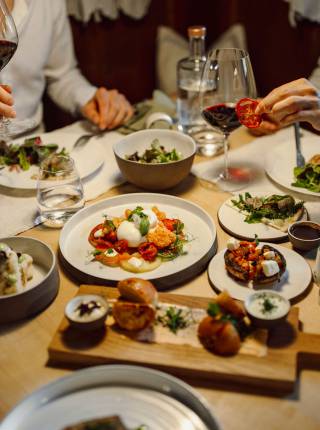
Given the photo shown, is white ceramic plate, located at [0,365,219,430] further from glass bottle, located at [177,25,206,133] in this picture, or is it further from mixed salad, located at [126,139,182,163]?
glass bottle, located at [177,25,206,133]

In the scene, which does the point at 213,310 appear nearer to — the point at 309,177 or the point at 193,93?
the point at 309,177

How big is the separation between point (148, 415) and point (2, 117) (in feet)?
3.39

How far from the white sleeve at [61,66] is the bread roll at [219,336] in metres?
1.76

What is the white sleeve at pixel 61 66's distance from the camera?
102 inches

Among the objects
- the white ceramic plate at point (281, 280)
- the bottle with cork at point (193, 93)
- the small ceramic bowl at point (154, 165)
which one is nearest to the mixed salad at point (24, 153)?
the small ceramic bowl at point (154, 165)

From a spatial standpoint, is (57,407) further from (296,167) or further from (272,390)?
(296,167)

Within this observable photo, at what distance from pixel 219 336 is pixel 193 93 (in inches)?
50.6

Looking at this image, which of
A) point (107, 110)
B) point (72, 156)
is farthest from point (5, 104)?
point (107, 110)

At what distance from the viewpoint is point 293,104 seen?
57.7 inches

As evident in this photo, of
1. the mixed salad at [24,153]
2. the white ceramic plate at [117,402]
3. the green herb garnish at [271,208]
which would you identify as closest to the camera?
the white ceramic plate at [117,402]

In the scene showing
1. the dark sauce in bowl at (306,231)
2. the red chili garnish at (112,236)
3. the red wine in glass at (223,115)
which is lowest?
the dark sauce in bowl at (306,231)

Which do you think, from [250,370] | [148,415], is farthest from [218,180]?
[148,415]

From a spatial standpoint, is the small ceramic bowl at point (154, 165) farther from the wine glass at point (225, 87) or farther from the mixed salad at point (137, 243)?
the mixed salad at point (137, 243)

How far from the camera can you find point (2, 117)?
1555 mm
